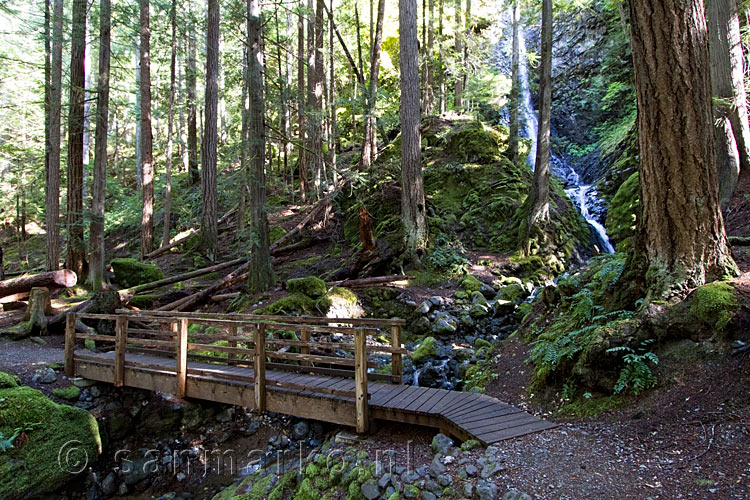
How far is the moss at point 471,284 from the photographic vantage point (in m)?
10.9

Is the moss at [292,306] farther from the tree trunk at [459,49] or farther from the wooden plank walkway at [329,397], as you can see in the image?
the tree trunk at [459,49]

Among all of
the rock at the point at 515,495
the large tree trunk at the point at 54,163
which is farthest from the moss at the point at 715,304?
the large tree trunk at the point at 54,163

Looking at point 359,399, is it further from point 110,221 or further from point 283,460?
point 110,221

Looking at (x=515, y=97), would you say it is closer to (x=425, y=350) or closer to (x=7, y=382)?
(x=425, y=350)

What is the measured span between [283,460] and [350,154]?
769 inches

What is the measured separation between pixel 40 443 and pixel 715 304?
8.10 metres

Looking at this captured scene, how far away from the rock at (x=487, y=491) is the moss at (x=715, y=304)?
109 inches

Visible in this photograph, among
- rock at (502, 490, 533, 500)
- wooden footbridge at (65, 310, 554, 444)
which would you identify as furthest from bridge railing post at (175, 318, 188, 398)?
rock at (502, 490, 533, 500)

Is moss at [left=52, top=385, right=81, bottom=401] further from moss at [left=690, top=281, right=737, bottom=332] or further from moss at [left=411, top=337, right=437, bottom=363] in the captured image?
moss at [left=690, top=281, right=737, bottom=332]

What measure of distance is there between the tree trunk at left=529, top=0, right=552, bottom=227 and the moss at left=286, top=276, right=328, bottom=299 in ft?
21.0

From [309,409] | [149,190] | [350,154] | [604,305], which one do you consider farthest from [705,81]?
[350,154]

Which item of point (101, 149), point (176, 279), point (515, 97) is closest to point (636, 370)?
point (176, 279)

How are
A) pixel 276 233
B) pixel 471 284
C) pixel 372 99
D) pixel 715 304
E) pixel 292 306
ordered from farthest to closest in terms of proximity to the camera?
pixel 276 233, pixel 372 99, pixel 471 284, pixel 292 306, pixel 715 304

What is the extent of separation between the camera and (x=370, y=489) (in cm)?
394
